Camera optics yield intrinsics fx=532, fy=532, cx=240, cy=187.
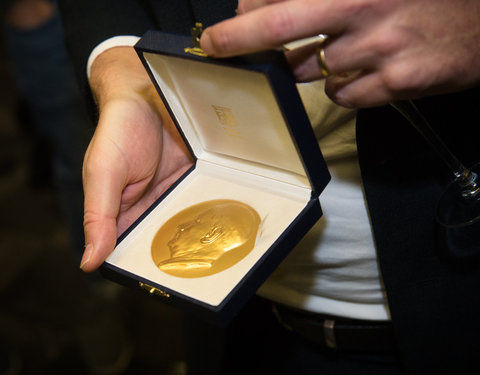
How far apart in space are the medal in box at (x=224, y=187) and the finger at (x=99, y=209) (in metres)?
0.03

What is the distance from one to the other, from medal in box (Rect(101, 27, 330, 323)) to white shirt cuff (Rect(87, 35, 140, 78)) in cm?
Answer: 24

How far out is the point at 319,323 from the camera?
0.81 meters

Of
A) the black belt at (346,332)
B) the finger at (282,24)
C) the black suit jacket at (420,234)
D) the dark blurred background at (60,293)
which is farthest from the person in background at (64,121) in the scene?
the finger at (282,24)

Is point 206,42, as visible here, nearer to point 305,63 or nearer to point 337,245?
point 305,63

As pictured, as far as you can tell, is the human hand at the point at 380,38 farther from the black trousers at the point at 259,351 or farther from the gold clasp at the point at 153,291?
the black trousers at the point at 259,351

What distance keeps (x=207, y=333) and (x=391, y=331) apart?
1.08ft

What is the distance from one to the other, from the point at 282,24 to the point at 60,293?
1657 millimetres

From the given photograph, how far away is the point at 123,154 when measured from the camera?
76 centimetres

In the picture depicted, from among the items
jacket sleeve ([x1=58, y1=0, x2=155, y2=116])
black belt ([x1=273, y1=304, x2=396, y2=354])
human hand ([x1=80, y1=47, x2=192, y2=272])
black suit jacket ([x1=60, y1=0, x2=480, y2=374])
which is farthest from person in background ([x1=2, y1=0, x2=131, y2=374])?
black suit jacket ([x1=60, y1=0, x2=480, y2=374])

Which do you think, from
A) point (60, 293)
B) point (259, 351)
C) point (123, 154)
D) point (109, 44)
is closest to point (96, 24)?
point (109, 44)

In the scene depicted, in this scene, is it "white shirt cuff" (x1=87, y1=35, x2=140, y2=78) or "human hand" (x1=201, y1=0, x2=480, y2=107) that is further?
"white shirt cuff" (x1=87, y1=35, x2=140, y2=78)

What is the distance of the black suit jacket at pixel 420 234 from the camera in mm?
652

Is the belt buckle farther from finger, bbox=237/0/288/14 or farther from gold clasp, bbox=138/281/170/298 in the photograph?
finger, bbox=237/0/288/14

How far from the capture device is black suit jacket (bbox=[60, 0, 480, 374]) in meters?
0.65
